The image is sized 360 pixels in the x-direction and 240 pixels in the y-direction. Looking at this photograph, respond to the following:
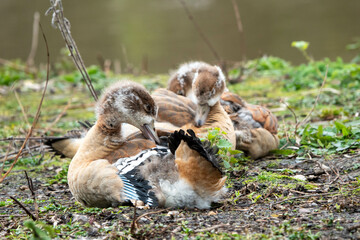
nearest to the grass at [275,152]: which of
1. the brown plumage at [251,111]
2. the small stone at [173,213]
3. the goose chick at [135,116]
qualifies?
the small stone at [173,213]

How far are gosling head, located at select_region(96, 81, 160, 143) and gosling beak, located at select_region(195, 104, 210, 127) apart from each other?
114 centimetres

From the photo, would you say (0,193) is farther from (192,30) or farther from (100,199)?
(192,30)

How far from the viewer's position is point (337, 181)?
492 cm

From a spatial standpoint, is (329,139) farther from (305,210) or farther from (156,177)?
(156,177)

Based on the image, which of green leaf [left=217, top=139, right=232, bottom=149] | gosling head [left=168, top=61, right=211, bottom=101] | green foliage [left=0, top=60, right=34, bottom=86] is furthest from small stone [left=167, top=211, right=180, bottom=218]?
green foliage [left=0, top=60, right=34, bottom=86]

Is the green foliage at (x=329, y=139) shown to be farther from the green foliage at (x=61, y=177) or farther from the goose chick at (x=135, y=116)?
the green foliage at (x=61, y=177)

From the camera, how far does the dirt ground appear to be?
3.77m

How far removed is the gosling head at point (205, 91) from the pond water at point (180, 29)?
899cm

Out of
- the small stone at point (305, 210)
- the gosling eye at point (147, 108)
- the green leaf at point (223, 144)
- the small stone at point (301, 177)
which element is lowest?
the small stone at point (301, 177)

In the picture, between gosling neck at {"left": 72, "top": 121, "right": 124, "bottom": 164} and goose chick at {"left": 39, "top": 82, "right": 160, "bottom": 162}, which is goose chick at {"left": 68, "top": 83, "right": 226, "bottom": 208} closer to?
gosling neck at {"left": 72, "top": 121, "right": 124, "bottom": 164}

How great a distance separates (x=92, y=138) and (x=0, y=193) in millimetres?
1603

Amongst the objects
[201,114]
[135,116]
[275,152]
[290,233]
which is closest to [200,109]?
[201,114]

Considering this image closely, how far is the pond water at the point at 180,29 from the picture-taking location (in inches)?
685

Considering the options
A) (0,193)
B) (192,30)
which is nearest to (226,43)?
(192,30)
